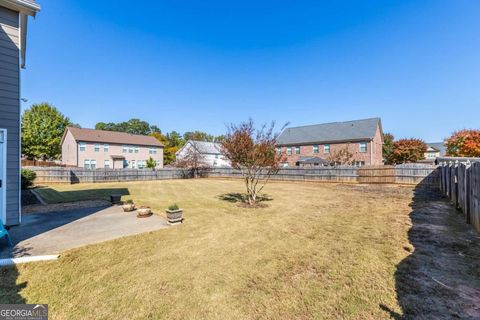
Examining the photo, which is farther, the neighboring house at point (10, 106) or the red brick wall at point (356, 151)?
the red brick wall at point (356, 151)

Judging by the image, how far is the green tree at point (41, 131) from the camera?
109ft

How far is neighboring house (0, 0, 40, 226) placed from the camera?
5363 millimetres

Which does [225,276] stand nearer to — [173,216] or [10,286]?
[10,286]

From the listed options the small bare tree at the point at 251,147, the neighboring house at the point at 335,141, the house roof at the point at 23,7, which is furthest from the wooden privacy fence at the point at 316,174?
the house roof at the point at 23,7

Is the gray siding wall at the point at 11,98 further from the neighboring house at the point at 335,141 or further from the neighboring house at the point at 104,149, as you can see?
the neighboring house at the point at 104,149

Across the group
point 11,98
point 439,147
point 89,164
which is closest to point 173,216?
point 11,98

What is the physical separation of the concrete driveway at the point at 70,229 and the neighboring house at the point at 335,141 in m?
24.0

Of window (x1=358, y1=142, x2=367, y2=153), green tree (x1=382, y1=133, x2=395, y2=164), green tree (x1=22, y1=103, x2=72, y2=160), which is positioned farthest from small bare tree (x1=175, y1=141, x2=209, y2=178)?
green tree (x1=382, y1=133, x2=395, y2=164)

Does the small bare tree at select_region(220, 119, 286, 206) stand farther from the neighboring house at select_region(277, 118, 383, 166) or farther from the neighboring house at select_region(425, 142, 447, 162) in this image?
the neighboring house at select_region(425, 142, 447, 162)

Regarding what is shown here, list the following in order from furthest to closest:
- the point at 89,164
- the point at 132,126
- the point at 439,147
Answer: the point at 132,126
the point at 439,147
the point at 89,164

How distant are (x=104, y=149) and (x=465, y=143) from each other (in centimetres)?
4733

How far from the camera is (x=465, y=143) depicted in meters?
24.0

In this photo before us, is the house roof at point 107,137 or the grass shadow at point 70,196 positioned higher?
the house roof at point 107,137

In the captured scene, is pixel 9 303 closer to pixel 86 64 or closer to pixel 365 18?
pixel 86 64
